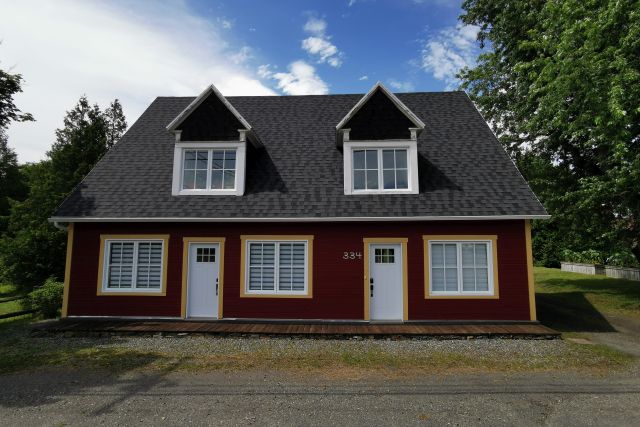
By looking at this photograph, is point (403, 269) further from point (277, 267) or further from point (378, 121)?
point (378, 121)

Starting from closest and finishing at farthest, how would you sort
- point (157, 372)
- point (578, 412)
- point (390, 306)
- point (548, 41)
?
1. point (578, 412)
2. point (157, 372)
3. point (390, 306)
4. point (548, 41)

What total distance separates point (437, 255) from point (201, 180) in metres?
8.81

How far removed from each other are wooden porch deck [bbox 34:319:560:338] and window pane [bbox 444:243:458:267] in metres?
1.92

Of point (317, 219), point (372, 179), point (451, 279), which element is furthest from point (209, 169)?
point (451, 279)

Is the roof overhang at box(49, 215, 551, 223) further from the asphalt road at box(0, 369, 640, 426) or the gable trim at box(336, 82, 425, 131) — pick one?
the asphalt road at box(0, 369, 640, 426)

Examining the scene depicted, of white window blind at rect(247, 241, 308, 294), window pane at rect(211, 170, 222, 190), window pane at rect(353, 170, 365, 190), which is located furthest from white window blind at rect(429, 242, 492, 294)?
window pane at rect(211, 170, 222, 190)

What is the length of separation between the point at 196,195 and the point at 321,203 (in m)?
4.57

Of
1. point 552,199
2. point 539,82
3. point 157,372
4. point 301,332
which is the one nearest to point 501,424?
point 301,332

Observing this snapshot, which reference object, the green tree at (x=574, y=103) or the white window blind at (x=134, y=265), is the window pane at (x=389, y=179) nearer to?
the green tree at (x=574, y=103)

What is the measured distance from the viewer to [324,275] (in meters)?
12.1

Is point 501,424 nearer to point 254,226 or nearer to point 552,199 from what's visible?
point 254,226

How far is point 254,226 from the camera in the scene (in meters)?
12.5

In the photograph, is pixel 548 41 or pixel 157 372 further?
pixel 548 41

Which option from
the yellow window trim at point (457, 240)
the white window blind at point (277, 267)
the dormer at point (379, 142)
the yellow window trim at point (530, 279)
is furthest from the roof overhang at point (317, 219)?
the dormer at point (379, 142)
